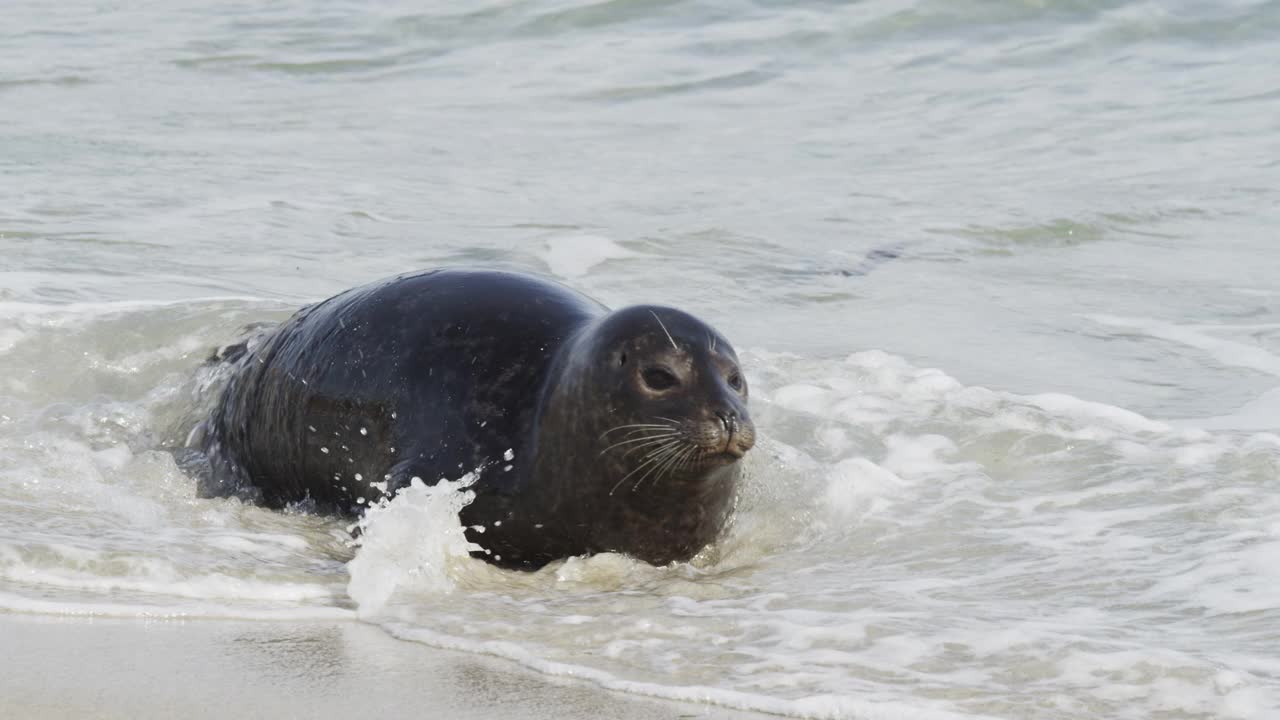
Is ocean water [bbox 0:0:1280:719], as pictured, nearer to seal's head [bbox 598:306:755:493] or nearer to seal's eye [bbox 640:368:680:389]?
seal's head [bbox 598:306:755:493]

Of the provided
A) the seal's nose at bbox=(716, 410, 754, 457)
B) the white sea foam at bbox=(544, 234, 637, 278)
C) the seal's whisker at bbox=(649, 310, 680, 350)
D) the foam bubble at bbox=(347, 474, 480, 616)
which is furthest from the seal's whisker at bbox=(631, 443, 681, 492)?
the white sea foam at bbox=(544, 234, 637, 278)

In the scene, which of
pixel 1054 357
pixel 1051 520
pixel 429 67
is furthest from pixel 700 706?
pixel 429 67

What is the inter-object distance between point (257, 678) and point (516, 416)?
1452mm

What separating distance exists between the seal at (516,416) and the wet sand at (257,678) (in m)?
0.85

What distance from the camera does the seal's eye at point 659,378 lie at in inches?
184

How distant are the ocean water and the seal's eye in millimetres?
517

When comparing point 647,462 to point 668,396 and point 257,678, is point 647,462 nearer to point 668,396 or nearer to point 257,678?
point 668,396

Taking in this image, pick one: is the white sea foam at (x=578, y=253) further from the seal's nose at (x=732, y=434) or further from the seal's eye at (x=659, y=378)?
the seal's nose at (x=732, y=434)

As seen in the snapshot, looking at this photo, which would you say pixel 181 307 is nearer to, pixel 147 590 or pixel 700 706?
pixel 147 590

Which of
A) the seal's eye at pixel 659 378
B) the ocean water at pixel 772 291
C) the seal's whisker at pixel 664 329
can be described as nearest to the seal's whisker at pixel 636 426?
the seal's eye at pixel 659 378

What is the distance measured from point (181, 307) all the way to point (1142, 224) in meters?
5.95

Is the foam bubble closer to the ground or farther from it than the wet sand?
closer to the ground

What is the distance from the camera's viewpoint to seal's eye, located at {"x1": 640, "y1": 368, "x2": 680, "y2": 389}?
468cm

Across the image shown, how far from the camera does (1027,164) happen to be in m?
13.0
